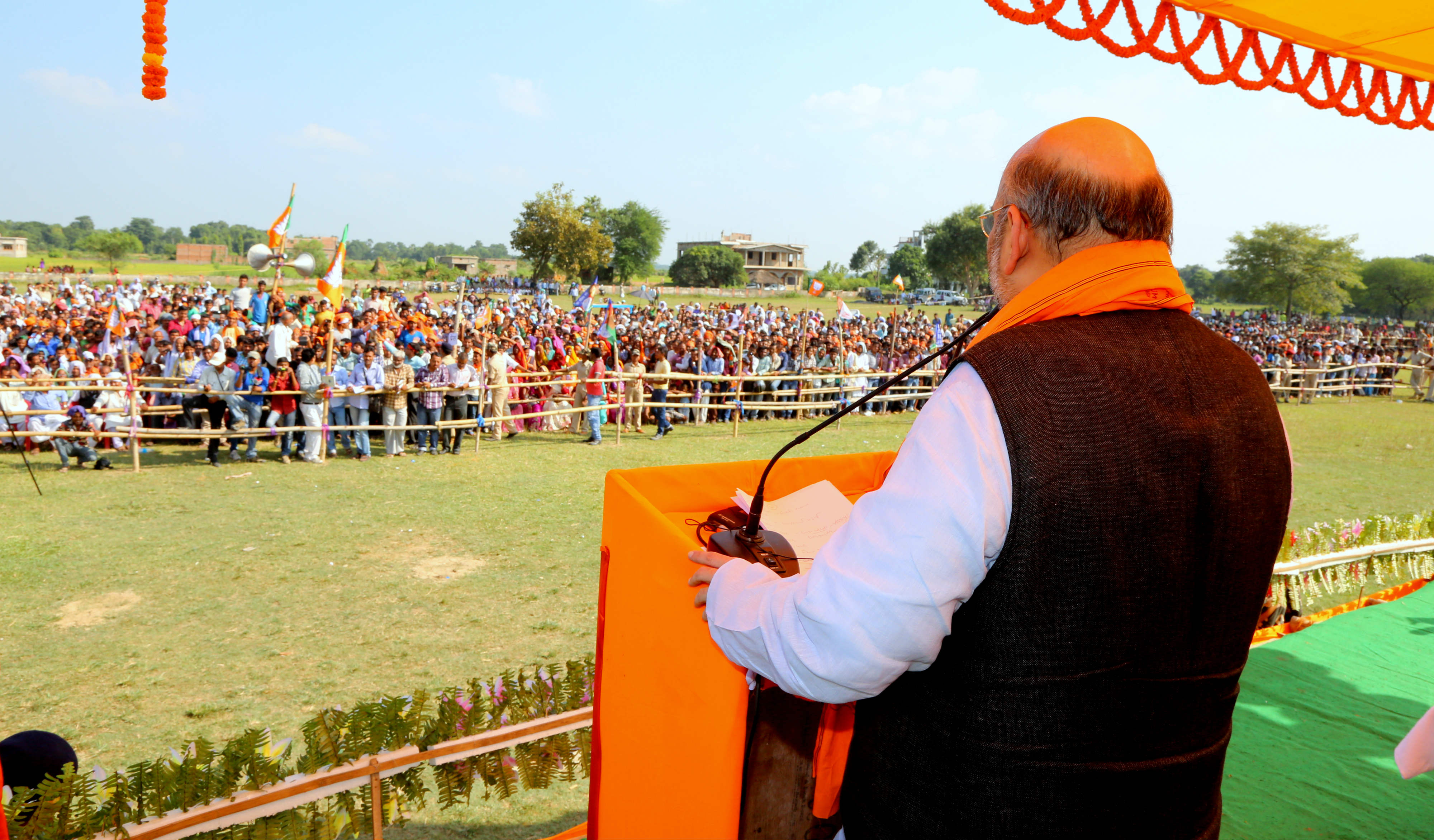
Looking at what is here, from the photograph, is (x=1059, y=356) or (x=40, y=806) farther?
(x=40, y=806)

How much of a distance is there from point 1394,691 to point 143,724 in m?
6.09

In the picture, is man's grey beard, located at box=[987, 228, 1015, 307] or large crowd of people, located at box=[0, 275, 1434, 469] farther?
large crowd of people, located at box=[0, 275, 1434, 469]

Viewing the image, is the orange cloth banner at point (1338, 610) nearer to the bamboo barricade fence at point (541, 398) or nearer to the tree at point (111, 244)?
the bamboo barricade fence at point (541, 398)

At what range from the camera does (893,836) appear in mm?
1193

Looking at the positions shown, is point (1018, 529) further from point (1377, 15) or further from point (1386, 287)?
point (1386, 287)

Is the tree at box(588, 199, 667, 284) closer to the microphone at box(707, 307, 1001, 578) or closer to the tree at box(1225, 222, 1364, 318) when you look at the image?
the tree at box(1225, 222, 1364, 318)

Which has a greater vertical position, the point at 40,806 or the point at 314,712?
the point at 40,806

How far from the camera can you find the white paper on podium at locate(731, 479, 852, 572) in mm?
1533

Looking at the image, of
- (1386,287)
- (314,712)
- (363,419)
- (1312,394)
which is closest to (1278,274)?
(1386,287)

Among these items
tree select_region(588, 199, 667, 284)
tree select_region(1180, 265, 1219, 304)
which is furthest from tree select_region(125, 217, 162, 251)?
tree select_region(1180, 265, 1219, 304)

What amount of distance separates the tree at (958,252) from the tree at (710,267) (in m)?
17.0

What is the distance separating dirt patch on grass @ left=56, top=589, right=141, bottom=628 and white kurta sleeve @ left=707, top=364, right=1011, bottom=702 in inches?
247

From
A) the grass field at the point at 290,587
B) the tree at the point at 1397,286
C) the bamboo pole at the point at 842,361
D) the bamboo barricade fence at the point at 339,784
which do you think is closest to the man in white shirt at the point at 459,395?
the grass field at the point at 290,587

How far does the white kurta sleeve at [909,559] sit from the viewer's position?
3.21 ft
